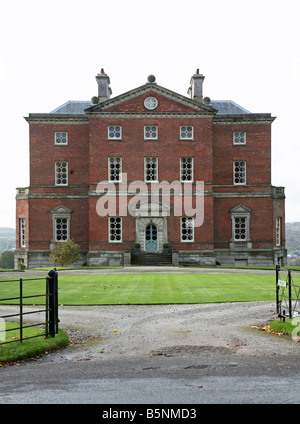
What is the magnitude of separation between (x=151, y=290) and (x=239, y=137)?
2386cm

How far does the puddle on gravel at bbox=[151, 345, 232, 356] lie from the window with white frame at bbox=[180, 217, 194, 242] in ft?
90.5

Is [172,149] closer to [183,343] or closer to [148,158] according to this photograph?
[148,158]

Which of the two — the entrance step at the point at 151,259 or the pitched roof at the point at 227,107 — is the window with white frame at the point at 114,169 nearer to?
the entrance step at the point at 151,259

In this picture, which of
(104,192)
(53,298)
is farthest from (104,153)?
(53,298)

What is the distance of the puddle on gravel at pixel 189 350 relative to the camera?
939 cm

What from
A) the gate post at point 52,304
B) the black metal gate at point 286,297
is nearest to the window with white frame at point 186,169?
the black metal gate at point 286,297

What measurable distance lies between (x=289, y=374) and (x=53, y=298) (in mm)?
5463

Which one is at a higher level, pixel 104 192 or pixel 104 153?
pixel 104 153

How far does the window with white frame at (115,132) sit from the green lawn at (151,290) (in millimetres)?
15551

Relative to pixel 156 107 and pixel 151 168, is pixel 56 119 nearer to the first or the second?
pixel 156 107

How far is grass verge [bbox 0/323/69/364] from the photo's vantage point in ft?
29.9

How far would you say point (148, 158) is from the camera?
3759 cm

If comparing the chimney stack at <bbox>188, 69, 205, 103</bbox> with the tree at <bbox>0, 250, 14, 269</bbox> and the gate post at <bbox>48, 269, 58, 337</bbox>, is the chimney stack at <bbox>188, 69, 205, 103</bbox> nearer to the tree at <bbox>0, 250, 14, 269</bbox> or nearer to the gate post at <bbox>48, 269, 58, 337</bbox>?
the gate post at <bbox>48, 269, 58, 337</bbox>
